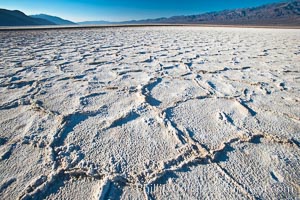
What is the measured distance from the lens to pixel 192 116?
62.6 inches

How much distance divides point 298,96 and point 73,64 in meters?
3.05

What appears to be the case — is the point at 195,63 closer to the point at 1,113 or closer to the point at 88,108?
the point at 88,108

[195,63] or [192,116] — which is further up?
[192,116]

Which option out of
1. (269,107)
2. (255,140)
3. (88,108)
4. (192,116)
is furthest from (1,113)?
(269,107)

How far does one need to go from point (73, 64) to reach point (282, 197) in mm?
3223

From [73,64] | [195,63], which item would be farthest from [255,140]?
[73,64]

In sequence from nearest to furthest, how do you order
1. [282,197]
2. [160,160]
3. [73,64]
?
1. [282,197]
2. [160,160]
3. [73,64]

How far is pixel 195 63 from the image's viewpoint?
3.41m

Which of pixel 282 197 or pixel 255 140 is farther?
pixel 255 140

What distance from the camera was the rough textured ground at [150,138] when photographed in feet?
3.12

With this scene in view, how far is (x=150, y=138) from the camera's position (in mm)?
1333

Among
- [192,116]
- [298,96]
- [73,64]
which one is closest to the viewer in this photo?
[192,116]

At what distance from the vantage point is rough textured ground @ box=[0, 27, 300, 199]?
3.12 ft

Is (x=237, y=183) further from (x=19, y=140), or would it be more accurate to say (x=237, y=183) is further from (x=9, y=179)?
(x=19, y=140)
